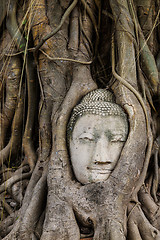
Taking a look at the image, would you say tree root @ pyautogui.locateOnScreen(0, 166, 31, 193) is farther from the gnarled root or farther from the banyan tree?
the gnarled root

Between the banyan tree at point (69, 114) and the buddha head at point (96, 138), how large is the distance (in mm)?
64

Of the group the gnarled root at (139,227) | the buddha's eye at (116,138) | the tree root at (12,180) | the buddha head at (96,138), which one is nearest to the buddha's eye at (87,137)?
the buddha head at (96,138)

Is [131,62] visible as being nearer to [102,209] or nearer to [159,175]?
[159,175]

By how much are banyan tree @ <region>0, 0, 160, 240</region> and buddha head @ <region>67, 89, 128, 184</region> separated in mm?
64

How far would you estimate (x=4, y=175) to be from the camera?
286cm

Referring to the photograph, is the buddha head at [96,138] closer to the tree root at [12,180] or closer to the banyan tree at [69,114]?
the banyan tree at [69,114]

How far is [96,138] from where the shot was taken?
2166 mm

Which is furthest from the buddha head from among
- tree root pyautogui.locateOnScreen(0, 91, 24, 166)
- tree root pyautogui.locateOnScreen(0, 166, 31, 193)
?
tree root pyautogui.locateOnScreen(0, 91, 24, 166)

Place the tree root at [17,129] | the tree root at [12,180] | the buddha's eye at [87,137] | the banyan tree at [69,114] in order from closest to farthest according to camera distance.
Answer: the banyan tree at [69,114], the buddha's eye at [87,137], the tree root at [12,180], the tree root at [17,129]

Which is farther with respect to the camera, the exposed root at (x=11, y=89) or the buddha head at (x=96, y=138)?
the exposed root at (x=11, y=89)

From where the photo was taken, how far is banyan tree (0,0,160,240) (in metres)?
2.02

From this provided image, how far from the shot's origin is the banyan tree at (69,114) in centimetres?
202

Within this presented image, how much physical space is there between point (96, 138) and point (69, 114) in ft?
1.15

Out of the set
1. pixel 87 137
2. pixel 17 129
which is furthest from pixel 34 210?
pixel 17 129
